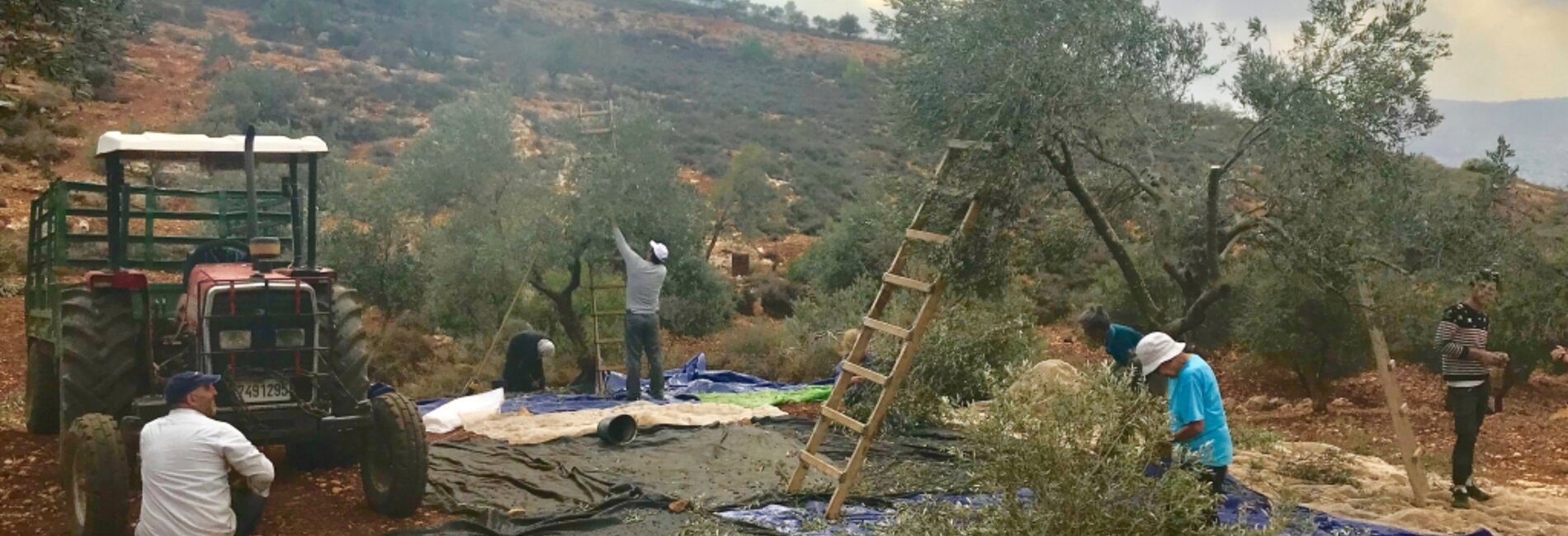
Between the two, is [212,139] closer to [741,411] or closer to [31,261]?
[31,261]

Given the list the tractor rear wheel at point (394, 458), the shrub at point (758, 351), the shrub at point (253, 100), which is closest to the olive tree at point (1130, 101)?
the tractor rear wheel at point (394, 458)

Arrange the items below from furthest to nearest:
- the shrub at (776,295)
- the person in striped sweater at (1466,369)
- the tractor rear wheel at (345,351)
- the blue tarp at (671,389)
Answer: the shrub at (776,295), the blue tarp at (671,389), the person in striped sweater at (1466,369), the tractor rear wheel at (345,351)

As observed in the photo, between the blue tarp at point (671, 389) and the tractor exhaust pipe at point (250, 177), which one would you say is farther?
the blue tarp at point (671, 389)

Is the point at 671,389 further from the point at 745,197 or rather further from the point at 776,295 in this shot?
the point at 745,197

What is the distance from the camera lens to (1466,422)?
791cm

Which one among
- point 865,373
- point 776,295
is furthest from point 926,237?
point 776,295

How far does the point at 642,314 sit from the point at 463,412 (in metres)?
2.29

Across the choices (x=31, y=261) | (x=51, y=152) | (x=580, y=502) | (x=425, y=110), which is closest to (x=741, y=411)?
(x=580, y=502)

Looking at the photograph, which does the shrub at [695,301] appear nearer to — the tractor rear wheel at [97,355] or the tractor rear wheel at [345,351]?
the tractor rear wheel at [345,351]

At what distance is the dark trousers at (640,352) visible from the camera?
40.5 ft

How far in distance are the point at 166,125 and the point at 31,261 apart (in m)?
22.0

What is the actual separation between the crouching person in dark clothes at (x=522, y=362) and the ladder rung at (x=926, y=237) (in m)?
6.62

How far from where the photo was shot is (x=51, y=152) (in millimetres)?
24453

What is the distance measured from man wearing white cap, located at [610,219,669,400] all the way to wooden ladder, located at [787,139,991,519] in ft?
15.2
